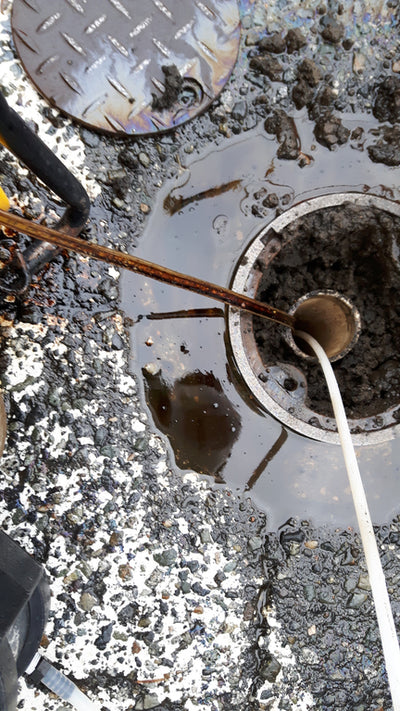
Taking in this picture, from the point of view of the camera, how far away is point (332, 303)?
239 centimetres

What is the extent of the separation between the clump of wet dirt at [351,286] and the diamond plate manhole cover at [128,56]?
2.16 feet

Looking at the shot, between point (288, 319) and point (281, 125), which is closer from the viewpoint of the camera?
point (281, 125)

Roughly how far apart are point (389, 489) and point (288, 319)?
836 mm

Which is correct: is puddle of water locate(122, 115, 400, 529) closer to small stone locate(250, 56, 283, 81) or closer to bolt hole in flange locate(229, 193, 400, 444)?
bolt hole in flange locate(229, 193, 400, 444)

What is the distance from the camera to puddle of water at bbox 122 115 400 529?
2.05m

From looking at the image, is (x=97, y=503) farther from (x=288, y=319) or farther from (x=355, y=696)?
(x=355, y=696)

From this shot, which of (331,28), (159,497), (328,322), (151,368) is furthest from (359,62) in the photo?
(159,497)

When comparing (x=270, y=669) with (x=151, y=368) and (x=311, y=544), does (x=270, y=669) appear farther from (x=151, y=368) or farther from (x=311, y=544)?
(x=151, y=368)

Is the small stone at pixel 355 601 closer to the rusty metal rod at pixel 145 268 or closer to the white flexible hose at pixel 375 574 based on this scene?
the white flexible hose at pixel 375 574

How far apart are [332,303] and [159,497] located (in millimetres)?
1168

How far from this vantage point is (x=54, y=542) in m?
1.94

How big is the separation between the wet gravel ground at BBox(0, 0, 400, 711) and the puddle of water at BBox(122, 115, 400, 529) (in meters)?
0.05

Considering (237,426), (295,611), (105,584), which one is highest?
(237,426)

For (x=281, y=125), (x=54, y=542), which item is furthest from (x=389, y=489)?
(x=281, y=125)
